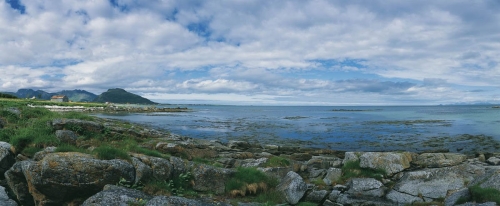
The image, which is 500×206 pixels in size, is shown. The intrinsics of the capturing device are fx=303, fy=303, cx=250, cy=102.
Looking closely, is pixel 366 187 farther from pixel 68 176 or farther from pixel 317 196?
pixel 68 176

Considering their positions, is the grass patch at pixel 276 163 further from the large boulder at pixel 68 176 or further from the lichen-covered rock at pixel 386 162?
the large boulder at pixel 68 176

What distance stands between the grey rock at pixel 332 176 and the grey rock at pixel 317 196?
76.8 inches

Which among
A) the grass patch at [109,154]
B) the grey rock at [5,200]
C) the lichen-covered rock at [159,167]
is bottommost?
the grey rock at [5,200]

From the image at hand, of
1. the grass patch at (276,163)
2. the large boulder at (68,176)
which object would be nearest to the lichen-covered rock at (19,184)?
the large boulder at (68,176)

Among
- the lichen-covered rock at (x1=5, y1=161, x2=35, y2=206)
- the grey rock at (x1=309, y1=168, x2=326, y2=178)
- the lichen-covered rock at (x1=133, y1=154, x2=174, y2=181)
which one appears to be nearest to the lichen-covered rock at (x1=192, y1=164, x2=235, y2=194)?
the lichen-covered rock at (x1=133, y1=154, x2=174, y2=181)

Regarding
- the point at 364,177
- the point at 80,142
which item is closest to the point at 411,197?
the point at 364,177

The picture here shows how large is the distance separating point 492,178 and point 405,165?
190 inches

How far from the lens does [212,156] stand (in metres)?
21.9

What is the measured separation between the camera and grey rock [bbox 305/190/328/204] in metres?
13.3

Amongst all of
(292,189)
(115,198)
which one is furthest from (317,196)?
(115,198)

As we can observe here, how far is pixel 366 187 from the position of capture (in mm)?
14312

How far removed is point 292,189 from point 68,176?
8400 millimetres

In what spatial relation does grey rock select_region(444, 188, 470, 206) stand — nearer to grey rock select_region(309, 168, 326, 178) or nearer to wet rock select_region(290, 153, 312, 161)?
grey rock select_region(309, 168, 326, 178)

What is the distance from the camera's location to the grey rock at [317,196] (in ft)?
43.8
